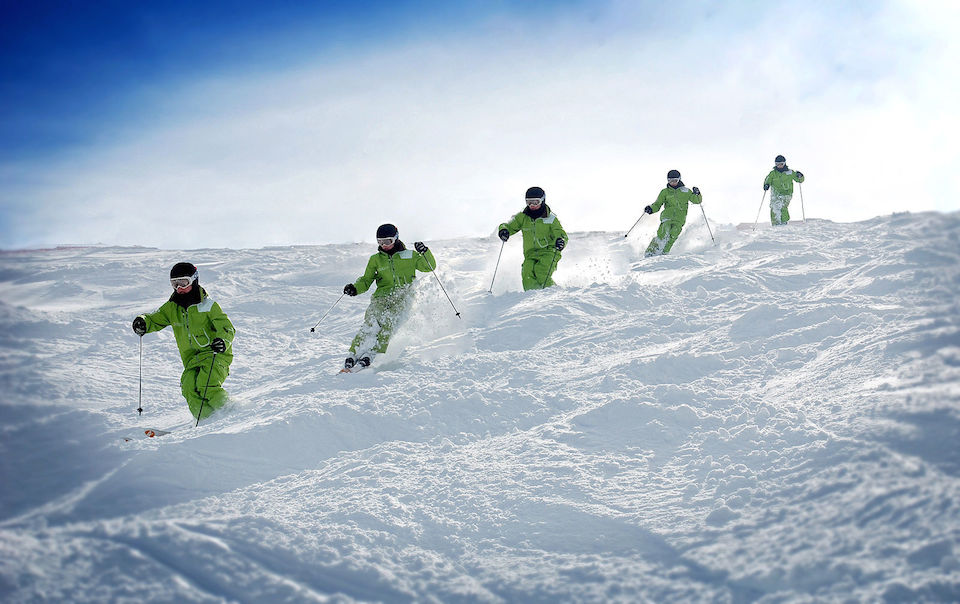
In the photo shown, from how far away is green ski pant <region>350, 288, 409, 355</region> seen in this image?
26.8 feet

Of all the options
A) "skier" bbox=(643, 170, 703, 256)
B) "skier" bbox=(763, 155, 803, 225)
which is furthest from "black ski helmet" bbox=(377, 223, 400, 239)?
"skier" bbox=(763, 155, 803, 225)

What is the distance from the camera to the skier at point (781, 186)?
1727cm

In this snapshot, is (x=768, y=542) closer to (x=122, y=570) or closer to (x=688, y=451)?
(x=688, y=451)

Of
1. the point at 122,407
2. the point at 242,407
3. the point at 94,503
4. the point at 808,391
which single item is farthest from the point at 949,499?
the point at 122,407

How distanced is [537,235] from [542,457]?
5873 millimetres

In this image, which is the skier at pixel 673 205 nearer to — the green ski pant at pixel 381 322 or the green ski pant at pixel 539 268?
the green ski pant at pixel 539 268

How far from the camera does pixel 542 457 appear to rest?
4.88 meters

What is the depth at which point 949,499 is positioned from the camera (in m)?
3.28

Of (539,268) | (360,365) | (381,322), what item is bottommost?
(360,365)

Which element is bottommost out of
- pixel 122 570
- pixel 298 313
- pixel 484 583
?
pixel 484 583

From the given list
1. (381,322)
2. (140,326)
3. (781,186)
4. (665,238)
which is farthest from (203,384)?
(781,186)

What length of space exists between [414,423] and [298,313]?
266 inches

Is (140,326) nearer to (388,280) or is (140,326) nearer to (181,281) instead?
(181,281)

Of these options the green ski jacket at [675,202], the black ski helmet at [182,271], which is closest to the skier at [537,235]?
the green ski jacket at [675,202]
